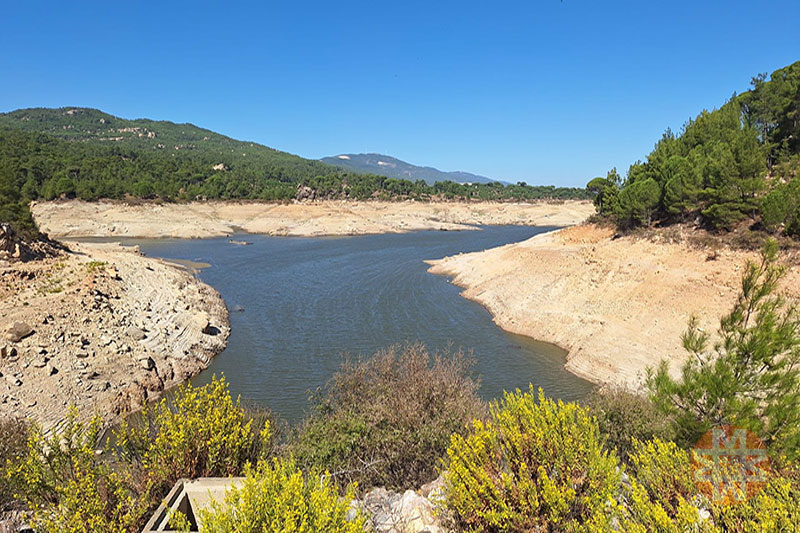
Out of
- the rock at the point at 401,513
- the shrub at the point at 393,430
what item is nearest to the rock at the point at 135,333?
the shrub at the point at 393,430

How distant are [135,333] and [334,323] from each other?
11694mm

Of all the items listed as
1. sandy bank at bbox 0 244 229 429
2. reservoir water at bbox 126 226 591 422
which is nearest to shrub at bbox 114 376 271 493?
sandy bank at bbox 0 244 229 429

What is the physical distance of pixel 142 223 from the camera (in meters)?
76.6

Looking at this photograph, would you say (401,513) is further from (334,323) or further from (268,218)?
(268,218)

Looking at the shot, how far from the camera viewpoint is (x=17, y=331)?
1877cm

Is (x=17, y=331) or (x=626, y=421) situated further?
(x=17, y=331)

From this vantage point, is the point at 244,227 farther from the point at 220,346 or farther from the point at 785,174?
the point at 785,174

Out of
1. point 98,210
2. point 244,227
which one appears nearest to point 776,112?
point 244,227

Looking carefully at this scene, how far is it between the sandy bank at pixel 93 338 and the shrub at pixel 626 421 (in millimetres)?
16219

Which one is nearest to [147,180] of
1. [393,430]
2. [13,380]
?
[13,380]

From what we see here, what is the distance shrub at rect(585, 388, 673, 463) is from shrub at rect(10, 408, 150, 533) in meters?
10.1

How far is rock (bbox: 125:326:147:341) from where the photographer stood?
22.2 metres

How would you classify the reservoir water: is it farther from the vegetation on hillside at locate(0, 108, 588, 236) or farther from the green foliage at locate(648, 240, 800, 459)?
the vegetation on hillside at locate(0, 108, 588, 236)

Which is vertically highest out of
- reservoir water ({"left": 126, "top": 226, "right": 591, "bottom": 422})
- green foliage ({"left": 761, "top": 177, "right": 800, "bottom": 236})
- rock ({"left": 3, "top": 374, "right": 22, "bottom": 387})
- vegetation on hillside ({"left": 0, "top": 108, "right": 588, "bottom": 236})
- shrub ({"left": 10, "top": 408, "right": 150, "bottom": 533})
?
vegetation on hillside ({"left": 0, "top": 108, "right": 588, "bottom": 236})
